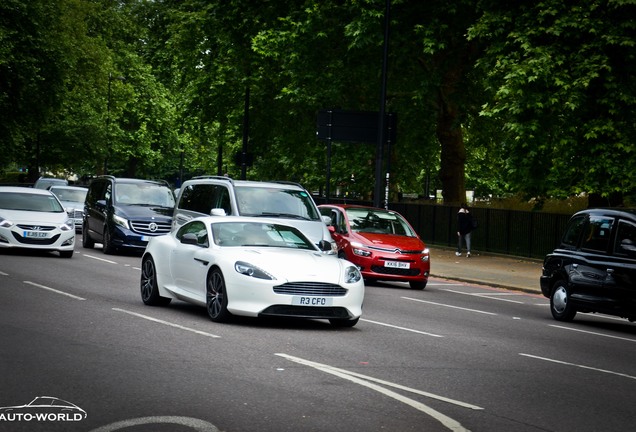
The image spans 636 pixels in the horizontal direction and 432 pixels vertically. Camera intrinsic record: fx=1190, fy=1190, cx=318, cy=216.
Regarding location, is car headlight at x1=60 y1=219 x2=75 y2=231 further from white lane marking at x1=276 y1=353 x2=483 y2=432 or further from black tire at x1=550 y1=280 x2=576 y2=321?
white lane marking at x1=276 y1=353 x2=483 y2=432

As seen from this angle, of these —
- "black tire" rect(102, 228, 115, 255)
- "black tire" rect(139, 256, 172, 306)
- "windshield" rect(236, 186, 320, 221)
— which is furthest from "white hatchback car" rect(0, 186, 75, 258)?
"black tire" rect(139, 256, 172, 306)

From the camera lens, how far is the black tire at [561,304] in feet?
Result: 61.3

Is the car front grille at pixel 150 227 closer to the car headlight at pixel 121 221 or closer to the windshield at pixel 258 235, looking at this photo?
the car headlight at pixel 121 221

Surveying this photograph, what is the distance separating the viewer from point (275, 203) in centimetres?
2214

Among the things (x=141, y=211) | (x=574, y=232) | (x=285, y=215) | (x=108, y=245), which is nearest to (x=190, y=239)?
(x=285, y=215)

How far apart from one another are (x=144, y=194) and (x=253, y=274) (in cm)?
1810

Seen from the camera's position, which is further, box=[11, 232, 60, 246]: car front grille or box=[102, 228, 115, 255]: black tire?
box=[102, 228, 115, 255]: black tire

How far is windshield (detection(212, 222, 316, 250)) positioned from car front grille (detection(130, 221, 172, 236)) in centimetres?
1405

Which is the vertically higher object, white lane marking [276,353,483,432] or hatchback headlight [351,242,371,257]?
hatchback headlight [351,242,371,257]

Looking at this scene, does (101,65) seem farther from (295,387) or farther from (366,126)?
(295,387)

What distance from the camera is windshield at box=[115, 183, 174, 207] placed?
3125cm

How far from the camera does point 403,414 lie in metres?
8.59

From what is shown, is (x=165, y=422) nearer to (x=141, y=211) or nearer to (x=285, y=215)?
(x=285, y=215)

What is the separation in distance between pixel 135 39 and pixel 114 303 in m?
66.2
